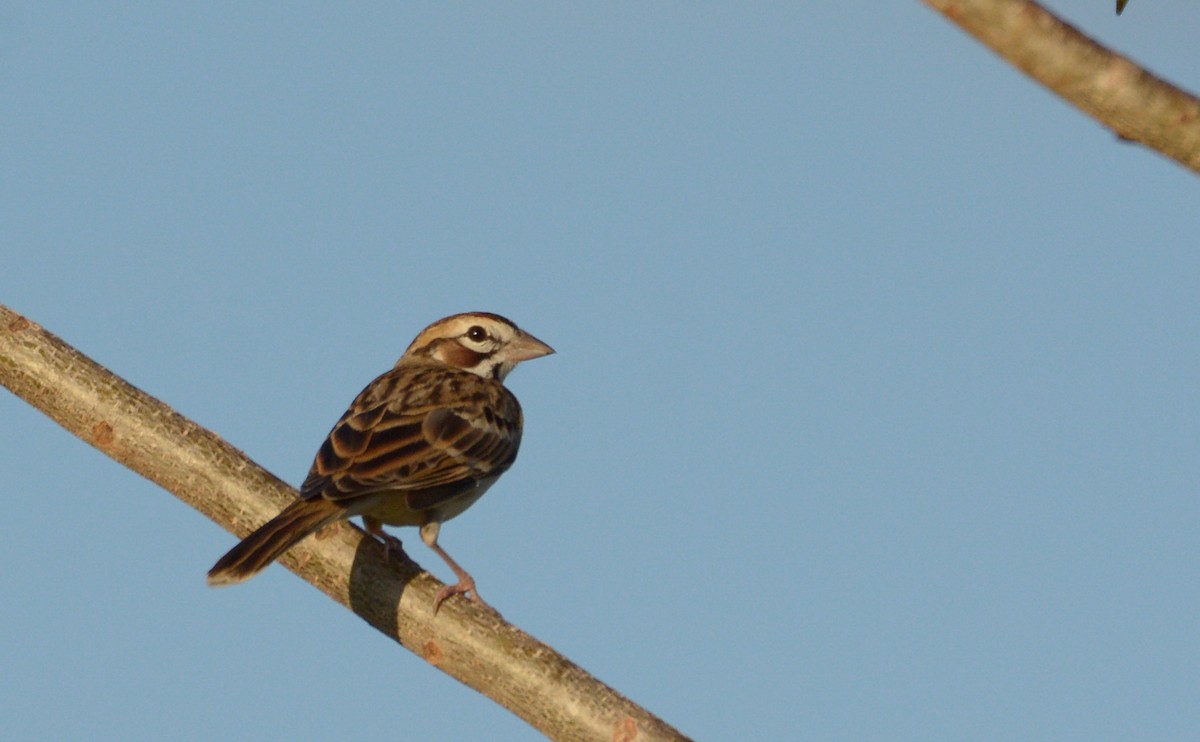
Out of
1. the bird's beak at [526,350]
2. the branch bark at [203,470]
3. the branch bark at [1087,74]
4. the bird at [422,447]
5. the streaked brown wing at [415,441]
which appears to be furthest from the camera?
the bird's beak at [526,350]

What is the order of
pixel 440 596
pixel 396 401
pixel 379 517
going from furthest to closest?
pixel 396 401, pixel 379 517, pixel 440 596

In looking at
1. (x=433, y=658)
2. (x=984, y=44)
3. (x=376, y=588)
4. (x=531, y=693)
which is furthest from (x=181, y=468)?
(x=984, y=44)

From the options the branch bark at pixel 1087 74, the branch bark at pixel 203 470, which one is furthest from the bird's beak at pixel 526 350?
the branch bark at pixel 1087 74

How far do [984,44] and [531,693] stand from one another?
3.88 meters

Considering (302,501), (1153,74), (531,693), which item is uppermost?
(1153,74)

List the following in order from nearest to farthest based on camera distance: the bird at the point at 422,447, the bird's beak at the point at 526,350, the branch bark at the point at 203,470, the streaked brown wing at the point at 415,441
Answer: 1. the branch bark at the point at 203,470
2. the bird at the point at 422,447
3. the streaked brown wing at the point at 415,441
4. the bird's beak at the point at 526,350

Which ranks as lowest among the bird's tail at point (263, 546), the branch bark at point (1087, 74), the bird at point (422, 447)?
the bird's tail at point (263, 546)

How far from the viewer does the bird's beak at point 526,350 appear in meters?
11.8

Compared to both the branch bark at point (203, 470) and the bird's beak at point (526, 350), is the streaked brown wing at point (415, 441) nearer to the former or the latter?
the branch bark at point (203, 470)

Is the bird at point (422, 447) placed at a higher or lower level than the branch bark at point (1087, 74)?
higher

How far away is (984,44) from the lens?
3590 millimetres

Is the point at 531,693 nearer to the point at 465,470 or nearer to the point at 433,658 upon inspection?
the point at 433,658

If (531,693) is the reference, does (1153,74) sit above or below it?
above

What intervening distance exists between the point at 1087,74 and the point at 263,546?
475 centimetres
